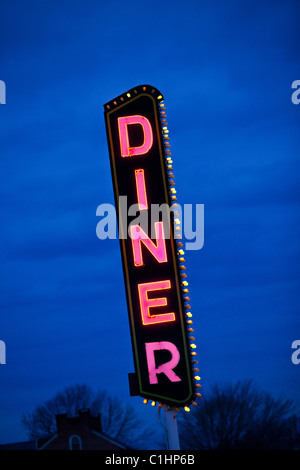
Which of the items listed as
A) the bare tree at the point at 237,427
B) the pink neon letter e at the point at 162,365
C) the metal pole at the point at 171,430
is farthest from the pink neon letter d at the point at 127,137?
the bare tree at the point at 237,427

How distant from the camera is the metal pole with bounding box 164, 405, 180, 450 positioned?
13.8 m

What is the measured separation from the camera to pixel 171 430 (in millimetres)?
13875

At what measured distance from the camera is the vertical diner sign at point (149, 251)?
13908mm

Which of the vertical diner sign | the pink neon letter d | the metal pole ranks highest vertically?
the pink neon letter d

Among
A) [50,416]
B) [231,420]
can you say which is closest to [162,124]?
[231,420]

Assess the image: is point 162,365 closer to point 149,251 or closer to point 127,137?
point 149,251

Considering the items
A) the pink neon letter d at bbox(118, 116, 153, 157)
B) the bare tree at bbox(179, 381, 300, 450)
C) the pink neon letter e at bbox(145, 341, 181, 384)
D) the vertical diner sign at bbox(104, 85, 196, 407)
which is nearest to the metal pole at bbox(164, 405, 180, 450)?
the vertical diner sign at bbox(104, 85, 196, 407)

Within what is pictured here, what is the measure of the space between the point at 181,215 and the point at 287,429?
3733 centimetres

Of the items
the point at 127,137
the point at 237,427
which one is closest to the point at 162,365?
the point at 127,137

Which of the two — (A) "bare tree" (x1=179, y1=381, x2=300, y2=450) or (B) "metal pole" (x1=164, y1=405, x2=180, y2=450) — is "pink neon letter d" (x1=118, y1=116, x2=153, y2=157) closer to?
(B) "metal pole" (x1=164, y1=405, x2=180, y2=450)

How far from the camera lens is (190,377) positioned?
1382cm

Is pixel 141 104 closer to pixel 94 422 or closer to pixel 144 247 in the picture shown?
pixel 144 247

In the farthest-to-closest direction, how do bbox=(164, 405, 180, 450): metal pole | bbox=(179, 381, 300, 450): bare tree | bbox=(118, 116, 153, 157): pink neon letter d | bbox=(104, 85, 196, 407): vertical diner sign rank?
bbox=(179, 381, 300, 450): bare tree < bbox=(118, 116, 153, 157): pink neon letter d < bbox=(104, 85, 196, 407): vertical diner sign < bbox=(164, 405, 180, 450): metal pole
